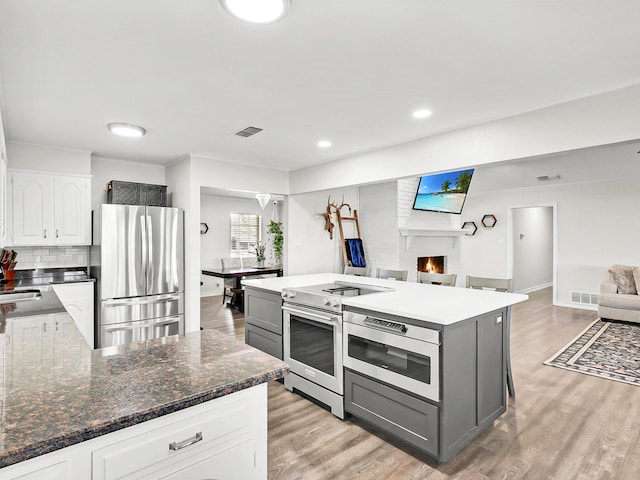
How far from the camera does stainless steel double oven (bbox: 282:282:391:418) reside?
265cm

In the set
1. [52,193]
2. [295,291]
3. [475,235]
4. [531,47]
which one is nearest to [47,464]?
[295,291]

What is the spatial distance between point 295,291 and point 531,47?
229 centimetres

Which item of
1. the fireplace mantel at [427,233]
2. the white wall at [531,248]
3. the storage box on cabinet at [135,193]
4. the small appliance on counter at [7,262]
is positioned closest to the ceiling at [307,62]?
the storage box on cabinet at [135,193]

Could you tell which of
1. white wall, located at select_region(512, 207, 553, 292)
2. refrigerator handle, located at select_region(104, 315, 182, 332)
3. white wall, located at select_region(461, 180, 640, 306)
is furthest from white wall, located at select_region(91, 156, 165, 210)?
white wall, located at select_region(512, 207, 553, 292)

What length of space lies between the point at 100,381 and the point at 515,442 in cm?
245

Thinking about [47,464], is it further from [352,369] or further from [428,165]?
[428,165]

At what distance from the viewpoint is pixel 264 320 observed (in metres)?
3.48

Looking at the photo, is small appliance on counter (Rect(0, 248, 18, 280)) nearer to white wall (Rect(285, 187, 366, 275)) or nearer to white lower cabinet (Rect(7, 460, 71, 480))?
white wall (Rect(285, 187, 366, 275))

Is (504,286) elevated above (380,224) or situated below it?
below

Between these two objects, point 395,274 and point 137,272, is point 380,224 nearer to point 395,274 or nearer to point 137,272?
point 395,274

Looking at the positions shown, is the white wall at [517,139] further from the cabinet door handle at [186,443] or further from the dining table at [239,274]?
the cabinet door handle at [186,443]

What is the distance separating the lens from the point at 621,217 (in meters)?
6.18

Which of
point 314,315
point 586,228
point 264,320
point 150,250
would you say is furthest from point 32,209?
point 586,228

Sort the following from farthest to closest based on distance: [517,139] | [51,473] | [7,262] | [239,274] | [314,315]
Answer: [239,274], [7,262], [517,139], [314,315], [51,473]
